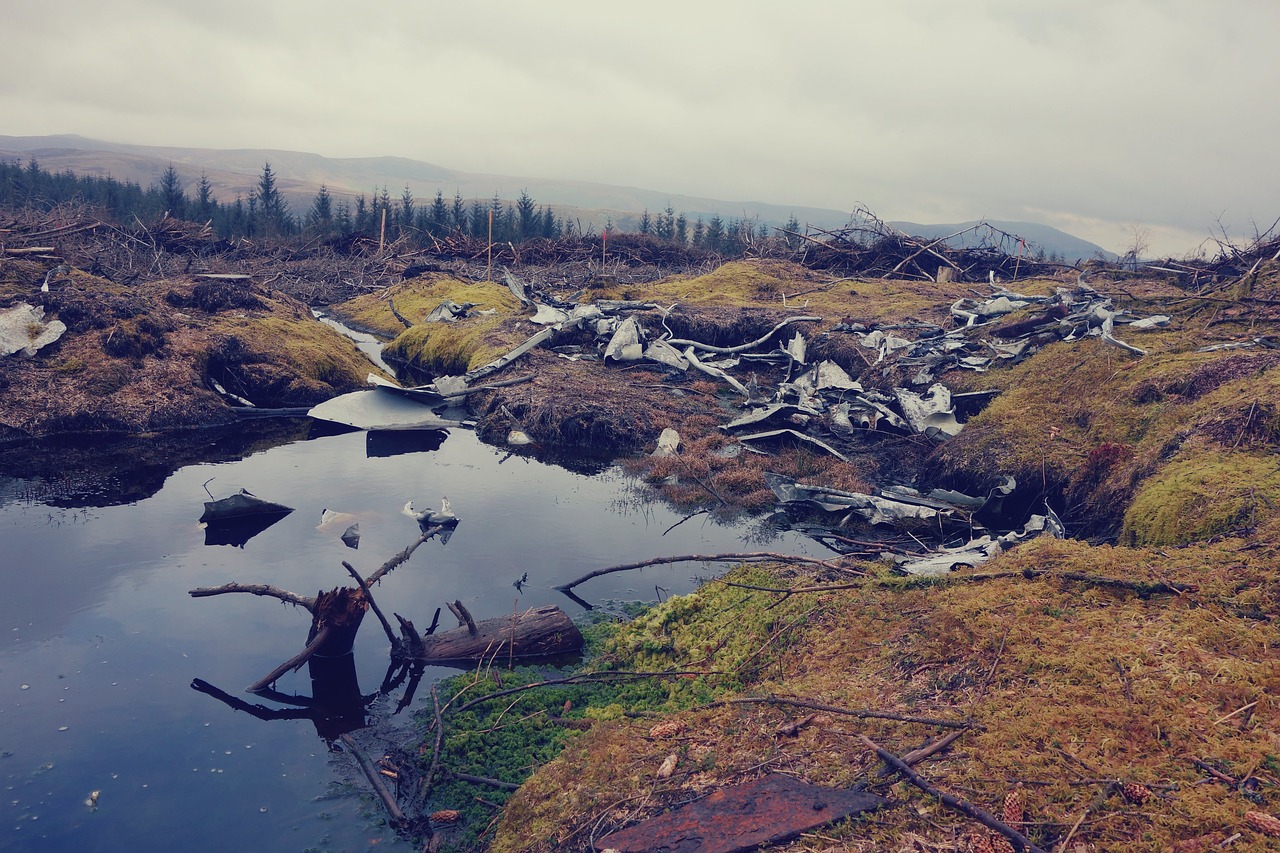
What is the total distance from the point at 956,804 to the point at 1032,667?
3.75ft

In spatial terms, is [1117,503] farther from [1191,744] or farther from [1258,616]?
[1191,744]

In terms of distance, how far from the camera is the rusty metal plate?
2.81 m

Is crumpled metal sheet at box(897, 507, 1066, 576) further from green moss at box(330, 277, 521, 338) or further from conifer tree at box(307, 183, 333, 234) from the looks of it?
conifer tree at box(307, 183, 333, 234)

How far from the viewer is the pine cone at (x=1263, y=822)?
2.27 metres

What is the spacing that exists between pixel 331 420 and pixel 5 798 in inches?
348

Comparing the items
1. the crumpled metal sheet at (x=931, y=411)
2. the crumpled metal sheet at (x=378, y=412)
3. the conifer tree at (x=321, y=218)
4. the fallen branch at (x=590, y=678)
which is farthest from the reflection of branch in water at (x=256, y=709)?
the conifer tree at (x=321, y=218)

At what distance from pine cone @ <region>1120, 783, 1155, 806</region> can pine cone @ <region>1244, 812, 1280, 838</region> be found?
0.27m

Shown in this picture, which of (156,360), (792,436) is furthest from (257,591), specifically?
(156,360)

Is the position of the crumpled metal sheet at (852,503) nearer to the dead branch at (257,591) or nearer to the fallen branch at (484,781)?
the fallen branch at (484,781)

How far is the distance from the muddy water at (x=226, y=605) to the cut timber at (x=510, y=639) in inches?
8.3

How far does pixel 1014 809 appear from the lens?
2.63 meters

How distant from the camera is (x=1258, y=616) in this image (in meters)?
3.52

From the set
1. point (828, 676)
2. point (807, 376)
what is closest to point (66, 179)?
point (807, 376)

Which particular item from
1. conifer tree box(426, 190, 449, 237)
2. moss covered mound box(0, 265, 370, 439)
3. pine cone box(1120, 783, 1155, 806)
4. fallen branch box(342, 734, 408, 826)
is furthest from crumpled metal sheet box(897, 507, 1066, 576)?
conifer tree box(426, 190, 449, 237)
